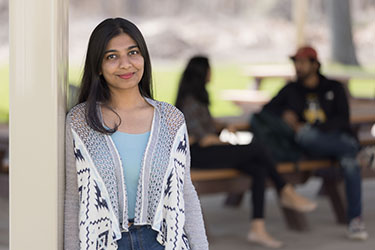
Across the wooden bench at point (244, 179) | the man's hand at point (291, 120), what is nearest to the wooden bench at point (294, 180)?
the wooden bench at point (244, 179)

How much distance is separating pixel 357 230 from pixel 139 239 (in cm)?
356

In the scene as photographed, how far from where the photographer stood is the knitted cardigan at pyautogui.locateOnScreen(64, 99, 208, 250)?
236 cm

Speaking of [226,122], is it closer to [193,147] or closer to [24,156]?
[193,147]

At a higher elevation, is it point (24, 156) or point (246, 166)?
point (24, 156)

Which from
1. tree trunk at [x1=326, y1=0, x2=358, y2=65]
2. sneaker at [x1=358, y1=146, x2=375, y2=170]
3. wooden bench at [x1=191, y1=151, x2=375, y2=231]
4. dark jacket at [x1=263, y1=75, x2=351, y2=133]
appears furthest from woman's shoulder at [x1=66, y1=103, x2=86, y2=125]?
tree trunk at [x1=326, y1=0, x2=358, y2=65]

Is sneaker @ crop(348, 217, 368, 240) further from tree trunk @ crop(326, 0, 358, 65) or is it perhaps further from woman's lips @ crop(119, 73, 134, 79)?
tree trunk @ crop(326, 0, 358, 65)

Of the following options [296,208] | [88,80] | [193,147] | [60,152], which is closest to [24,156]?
[60,152]

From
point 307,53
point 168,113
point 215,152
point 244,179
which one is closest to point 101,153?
point 168,113

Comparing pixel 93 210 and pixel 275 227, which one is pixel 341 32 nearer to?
pixel 275 227

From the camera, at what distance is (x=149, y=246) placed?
243cm

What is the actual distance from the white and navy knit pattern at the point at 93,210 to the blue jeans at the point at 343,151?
366 cm

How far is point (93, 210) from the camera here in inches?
92.7

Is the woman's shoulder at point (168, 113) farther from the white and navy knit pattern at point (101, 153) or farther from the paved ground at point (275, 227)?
the paved ground at point (275, 227)

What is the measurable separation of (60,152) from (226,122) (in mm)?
4208
